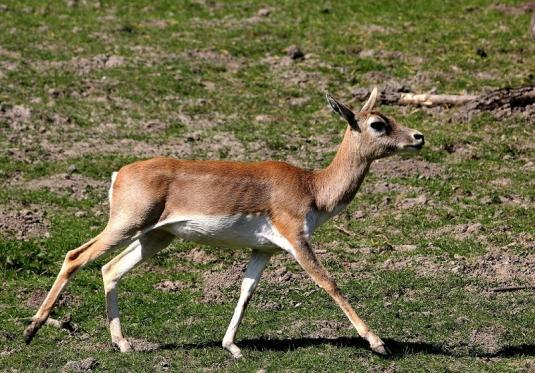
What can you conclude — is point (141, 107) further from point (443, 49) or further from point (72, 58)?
point (443, 49)

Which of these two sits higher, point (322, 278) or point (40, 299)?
point (322, 278)

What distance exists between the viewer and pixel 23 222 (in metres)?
13.5

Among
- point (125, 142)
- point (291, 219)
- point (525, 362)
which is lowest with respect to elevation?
point (125, 142)

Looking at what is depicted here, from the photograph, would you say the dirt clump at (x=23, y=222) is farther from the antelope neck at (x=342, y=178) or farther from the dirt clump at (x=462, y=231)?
the dirt clump at (x=462, y=231)

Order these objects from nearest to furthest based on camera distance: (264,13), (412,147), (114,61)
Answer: (412,147)
(114,61)
(264,13)

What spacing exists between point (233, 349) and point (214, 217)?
113 cm

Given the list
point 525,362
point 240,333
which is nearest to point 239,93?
point 240,333

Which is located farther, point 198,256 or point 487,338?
point 198,256

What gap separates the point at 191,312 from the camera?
11398 millimetres

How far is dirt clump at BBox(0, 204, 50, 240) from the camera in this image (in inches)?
523

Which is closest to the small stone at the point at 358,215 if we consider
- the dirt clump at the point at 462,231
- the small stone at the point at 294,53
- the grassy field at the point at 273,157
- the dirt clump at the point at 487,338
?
the grassy field at the point at 273,157

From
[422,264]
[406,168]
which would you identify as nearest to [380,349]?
[422,264]

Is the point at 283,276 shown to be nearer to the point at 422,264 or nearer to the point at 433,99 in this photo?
the point at 422,264

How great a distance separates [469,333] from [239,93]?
8.06m
